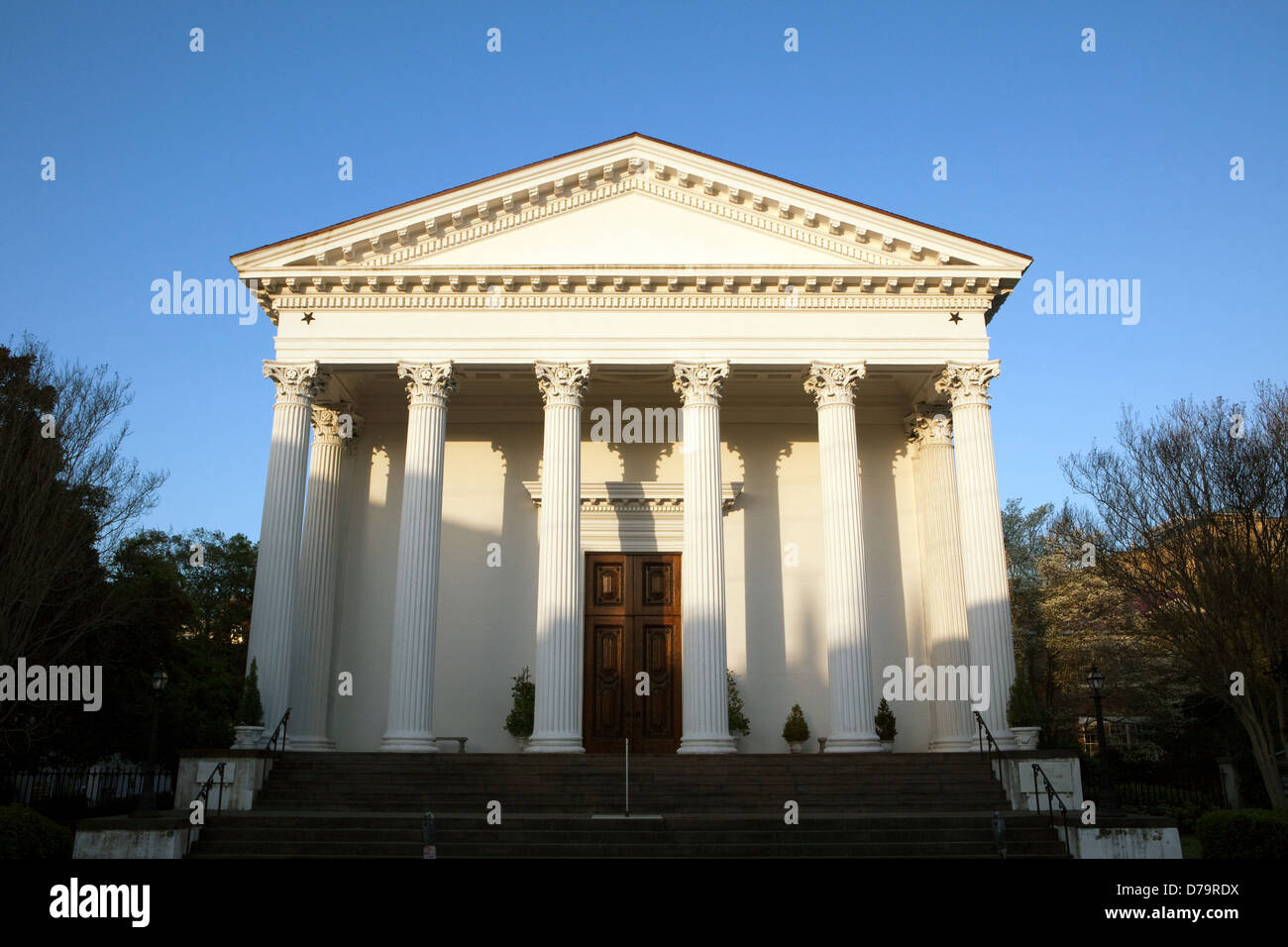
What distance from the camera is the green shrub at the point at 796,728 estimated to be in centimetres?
2127

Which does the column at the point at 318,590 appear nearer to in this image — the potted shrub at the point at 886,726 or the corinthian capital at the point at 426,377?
the corinthian capital at the point at 426,377

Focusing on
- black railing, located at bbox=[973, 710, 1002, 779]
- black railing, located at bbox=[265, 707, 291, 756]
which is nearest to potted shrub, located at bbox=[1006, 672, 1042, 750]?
black railing, located at bbox=[973, 710, 1002, 779]

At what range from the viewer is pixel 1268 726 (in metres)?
23.3

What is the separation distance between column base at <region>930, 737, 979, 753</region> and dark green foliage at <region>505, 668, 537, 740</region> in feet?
27.1

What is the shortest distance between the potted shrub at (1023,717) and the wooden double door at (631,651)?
7.38 meters

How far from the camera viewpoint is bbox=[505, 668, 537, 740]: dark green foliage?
68.8ft

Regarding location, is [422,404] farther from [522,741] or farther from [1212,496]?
[1212,496]

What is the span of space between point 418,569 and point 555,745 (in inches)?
169

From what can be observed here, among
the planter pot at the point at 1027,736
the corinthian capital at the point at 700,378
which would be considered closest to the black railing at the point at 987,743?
the planter pot at the point at 1027,736

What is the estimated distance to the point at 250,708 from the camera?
17859 mm

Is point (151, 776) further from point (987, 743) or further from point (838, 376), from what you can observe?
point (987, 743)

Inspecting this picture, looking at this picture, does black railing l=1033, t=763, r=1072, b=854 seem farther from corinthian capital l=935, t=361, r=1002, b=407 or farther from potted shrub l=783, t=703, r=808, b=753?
corinthian capital l=935, t=361, r=1002, b=407
